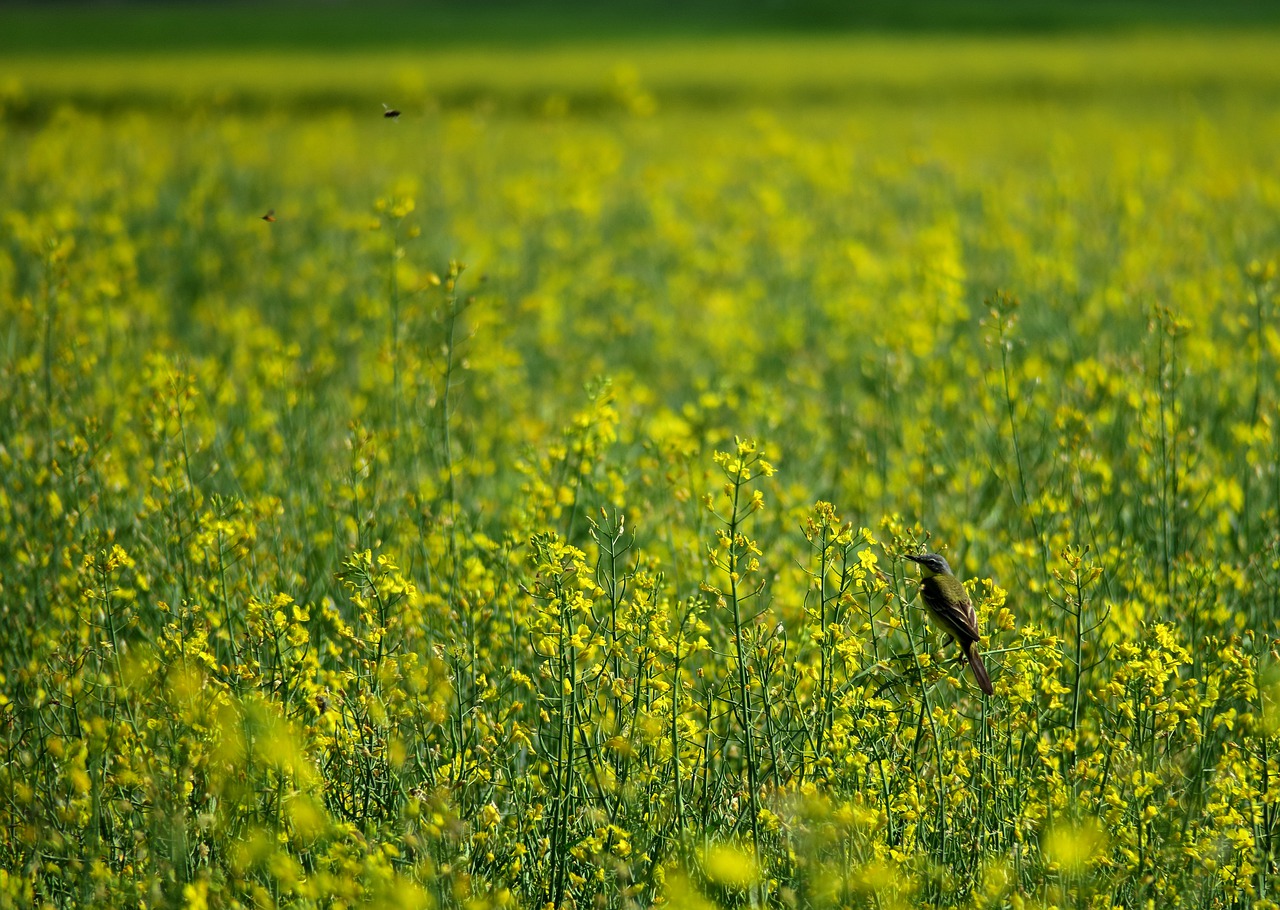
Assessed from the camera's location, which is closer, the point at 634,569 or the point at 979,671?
the point at 979,671

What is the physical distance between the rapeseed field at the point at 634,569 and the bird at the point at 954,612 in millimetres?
76

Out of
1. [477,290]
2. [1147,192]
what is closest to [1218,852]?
[477,290]

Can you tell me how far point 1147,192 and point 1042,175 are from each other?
1.92m

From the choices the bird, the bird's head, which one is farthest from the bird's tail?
the bird's head

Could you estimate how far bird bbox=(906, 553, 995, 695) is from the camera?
2.53 meters

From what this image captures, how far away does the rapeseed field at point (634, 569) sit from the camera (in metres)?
2.41

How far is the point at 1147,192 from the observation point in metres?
10.5

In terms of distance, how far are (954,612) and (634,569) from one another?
0.74 m

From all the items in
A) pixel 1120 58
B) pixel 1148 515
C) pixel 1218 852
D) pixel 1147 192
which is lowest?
pixel 1218 852

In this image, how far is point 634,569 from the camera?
8.63 ft

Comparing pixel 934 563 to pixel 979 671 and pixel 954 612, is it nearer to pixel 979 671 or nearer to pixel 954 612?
pixel 954 612

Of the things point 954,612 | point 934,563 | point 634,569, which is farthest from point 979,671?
point 634,569

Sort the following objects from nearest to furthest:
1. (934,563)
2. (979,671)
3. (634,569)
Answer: (979,671) < (634,569) < (934,563)

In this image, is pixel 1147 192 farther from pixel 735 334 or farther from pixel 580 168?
pixel 735 334
